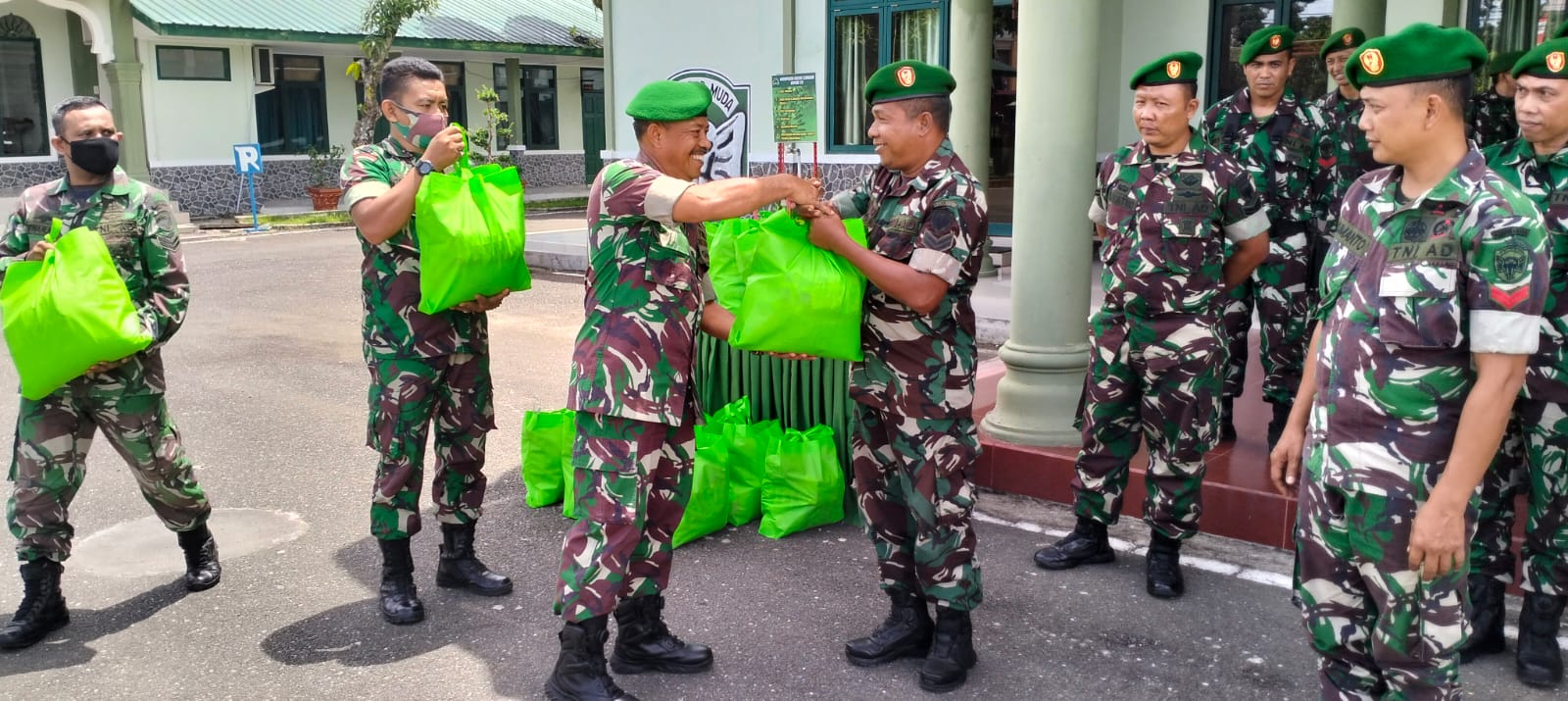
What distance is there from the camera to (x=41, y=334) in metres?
3.72

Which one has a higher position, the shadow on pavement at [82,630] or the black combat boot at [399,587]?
the black combat boot at [399,587]

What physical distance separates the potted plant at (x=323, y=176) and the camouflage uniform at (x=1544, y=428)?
799 inches

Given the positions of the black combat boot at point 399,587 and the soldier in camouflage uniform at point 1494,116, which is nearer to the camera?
the black combat boot at point 399,587

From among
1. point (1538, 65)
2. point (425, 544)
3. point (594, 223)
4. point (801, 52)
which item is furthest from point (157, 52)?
point (1538, 65)

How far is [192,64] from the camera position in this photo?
21000 millimetres

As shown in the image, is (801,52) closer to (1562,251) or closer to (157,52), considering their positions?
(1562,251)

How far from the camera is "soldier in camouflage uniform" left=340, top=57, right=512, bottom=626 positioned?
393cm

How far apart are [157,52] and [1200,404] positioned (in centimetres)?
2086

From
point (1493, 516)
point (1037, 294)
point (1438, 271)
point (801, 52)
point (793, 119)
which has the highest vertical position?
point (801, 52)

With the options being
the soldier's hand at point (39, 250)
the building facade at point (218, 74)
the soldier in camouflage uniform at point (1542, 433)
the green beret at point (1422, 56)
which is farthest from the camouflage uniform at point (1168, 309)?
the building facade at point (218, 74)

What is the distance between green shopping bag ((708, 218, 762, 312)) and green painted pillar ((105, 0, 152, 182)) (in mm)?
19010

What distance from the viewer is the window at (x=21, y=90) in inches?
783

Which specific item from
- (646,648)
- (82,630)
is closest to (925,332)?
(646,648)

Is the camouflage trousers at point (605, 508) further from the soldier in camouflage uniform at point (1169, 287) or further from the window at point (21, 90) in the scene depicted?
the window at point (21, 90)
